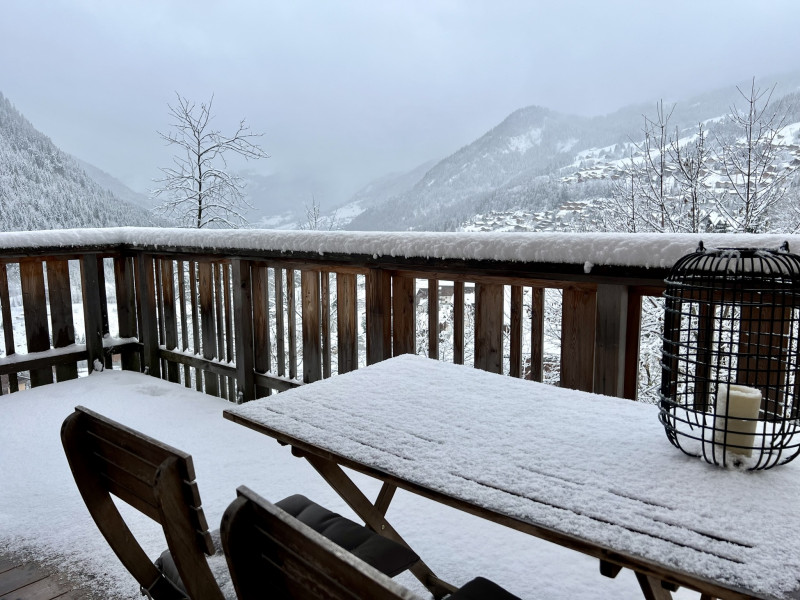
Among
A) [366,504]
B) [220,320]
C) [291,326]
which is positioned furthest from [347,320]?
[366,504]

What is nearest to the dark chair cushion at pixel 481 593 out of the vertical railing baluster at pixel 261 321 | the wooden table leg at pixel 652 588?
the wooden table leg at pixel 652 588

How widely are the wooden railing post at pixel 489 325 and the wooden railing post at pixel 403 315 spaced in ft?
1.31

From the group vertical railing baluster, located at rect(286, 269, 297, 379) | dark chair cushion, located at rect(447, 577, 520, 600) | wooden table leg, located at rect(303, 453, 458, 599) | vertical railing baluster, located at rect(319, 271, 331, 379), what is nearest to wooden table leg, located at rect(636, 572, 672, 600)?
dark chair cushion, located at rect(447, 577, 520, 600)

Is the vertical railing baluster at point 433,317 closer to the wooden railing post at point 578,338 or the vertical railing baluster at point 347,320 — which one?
the vertical railing baluster at point 347,320

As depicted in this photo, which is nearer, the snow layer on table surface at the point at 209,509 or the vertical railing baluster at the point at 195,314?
the snow layer on table surface at the point at 209,509

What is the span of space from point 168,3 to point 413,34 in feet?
81.9

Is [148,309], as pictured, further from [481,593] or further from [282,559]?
[282,559]

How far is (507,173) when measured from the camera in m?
27.4

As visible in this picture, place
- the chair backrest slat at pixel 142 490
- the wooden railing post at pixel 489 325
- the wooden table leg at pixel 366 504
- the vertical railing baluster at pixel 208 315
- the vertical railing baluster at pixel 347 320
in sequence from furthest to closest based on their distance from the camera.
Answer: the vertical railing baluster at pixel 208 315
the vertical railing baluster at pixel 347 320
the wooden railing post at pixel 489 325
the wooden table leg at pixel 366 504
the chair backrest slat at pixel 142 490

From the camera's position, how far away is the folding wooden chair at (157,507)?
3.26ft

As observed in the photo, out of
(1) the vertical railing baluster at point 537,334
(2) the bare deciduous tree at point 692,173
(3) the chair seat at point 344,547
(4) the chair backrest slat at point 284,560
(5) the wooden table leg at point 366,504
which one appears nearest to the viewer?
(4) the chair backrest slat at point 284,560

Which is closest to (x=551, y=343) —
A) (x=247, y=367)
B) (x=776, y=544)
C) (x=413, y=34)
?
(x=247, y=367)

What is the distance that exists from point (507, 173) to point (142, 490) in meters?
27.6

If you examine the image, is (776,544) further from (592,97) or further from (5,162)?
(592,97)
